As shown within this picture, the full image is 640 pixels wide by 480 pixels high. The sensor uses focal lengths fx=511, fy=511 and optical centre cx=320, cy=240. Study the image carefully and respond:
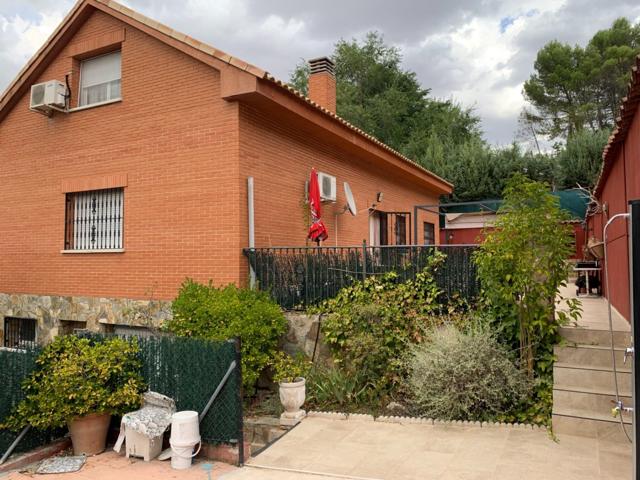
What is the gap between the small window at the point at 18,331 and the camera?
10.5 metres

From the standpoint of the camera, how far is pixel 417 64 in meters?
34.3

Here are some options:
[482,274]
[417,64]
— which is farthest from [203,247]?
[417,64]

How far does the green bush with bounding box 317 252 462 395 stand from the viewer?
6648mm

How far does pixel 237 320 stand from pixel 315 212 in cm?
314

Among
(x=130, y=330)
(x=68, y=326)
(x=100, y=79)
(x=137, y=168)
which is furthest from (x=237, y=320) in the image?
(x=100, y=79)

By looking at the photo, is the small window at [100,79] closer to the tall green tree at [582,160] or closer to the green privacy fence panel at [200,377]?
the green privacy fence panel at [200,377]

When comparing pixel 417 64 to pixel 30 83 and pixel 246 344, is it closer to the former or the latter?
pixel 30 83

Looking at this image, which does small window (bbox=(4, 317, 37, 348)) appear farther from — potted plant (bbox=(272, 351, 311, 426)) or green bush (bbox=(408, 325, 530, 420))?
green bush (bbox=(408, 325, 530, 420))

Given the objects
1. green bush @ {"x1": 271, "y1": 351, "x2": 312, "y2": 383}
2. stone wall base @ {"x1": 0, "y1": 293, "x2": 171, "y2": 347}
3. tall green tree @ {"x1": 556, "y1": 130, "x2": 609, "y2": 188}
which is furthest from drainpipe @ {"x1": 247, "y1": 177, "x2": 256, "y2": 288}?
tall green tree @ {"x1": 556, "y1": 130, "x2": 609, "y2": 188}

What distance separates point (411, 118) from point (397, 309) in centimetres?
2687

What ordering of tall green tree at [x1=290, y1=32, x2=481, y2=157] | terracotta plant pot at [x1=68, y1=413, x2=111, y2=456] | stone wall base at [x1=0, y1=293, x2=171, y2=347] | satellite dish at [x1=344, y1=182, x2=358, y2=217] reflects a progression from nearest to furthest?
1. terracotta plant pot at [x1=68, y1=413, x2=111, y2=456]
2. stone wall base at [x1=0, y1=293, x2=171, y2=347]
3. satellite dish at [x1=344, y1=182, x2=358, y2=217]
4. tall green tree at [x1=290, y1=32, x2=481, y2=157]

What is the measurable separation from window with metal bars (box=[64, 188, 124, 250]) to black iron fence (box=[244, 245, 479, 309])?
118 inches

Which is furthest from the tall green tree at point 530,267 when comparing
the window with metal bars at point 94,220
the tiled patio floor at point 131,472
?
the window with metal bars at point 94,220

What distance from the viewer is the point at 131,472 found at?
5109mm
